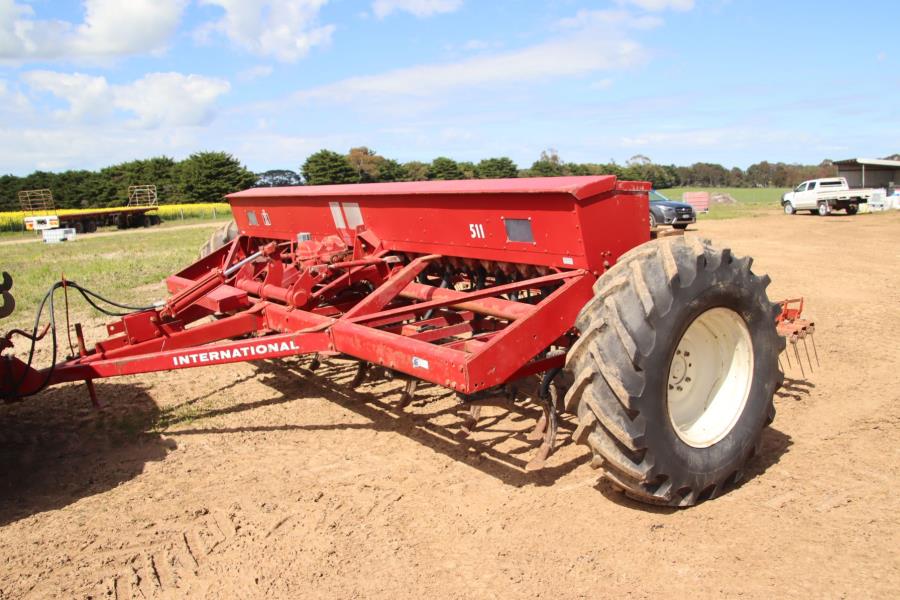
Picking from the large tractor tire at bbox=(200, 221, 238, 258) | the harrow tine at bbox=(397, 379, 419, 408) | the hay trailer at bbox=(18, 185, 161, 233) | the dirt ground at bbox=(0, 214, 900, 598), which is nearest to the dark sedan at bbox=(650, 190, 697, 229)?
the large tractor tire at bbox=(200, 221, 238, 258)

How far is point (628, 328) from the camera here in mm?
2900

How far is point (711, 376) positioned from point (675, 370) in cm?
26

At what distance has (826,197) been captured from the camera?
25.9m

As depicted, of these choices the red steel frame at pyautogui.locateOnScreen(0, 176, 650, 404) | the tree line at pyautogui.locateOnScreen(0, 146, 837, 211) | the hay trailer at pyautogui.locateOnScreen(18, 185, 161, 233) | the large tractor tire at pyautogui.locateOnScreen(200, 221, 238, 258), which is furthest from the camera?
the tree line at pyautogui.locateOnScreen(0, 146, 837, 211)

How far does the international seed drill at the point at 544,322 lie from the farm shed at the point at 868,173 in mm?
37562

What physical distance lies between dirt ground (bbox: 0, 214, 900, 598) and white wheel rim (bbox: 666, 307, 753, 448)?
0.37 metres

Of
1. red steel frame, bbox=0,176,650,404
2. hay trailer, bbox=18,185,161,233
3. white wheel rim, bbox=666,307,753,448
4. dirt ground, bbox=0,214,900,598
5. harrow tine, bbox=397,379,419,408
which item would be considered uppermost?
hay trailer, bbox=18,185,161,233

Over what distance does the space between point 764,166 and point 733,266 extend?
2924 inches

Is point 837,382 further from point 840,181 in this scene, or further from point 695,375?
point 840,181

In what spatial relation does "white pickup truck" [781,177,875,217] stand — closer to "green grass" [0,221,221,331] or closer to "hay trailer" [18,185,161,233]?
"green grass" [0,221,221,331]

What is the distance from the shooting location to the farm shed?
35894mm

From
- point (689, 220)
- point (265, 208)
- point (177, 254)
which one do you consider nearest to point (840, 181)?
point (689, 220)

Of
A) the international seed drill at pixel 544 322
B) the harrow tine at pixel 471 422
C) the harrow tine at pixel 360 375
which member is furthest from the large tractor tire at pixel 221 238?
the harrow tine at pixel 471 422

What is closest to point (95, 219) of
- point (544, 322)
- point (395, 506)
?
point (395, 506)
